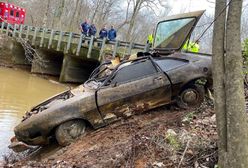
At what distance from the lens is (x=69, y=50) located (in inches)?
772

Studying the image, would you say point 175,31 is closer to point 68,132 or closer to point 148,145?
point 68,132

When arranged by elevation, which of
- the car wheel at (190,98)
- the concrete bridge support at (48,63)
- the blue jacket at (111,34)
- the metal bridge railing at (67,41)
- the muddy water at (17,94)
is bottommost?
the muddy water at (17,94)

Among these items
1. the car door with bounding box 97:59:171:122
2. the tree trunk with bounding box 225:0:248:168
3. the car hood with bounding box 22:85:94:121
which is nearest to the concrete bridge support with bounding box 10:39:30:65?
the car hood with bounding box 22:85:94:121

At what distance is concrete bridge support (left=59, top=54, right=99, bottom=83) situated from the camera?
796 inches

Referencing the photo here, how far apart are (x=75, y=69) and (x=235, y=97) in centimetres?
1709

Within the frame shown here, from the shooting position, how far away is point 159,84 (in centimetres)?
748

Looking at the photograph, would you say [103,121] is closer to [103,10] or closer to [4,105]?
[4,105]

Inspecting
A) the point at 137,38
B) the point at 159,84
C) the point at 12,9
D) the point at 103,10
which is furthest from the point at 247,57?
the point at 137,38

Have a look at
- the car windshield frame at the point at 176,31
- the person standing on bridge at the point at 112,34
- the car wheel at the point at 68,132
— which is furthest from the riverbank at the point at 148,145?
the person standing on bridge at the point at 112,34

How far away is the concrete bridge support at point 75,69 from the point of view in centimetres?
2022

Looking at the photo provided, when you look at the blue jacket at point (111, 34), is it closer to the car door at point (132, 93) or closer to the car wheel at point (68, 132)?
the car door at point (132, 93)

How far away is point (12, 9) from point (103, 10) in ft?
50.2

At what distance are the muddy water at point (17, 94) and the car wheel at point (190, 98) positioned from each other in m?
4.08

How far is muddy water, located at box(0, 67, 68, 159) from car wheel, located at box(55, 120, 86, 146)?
1529mm
